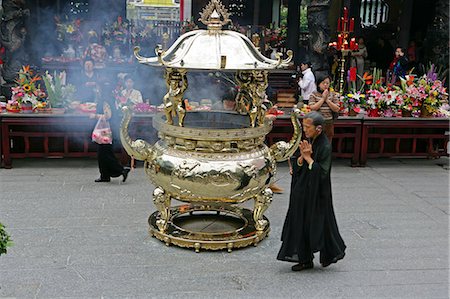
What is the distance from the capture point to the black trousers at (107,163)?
7992mm

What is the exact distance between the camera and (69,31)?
49.0ft

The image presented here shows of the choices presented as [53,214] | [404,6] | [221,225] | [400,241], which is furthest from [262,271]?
[404,6]

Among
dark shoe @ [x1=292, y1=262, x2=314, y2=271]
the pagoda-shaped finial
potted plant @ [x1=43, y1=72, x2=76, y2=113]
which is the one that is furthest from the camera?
potted plant @ [x1=43, y1=72, x2=76, y2=113]

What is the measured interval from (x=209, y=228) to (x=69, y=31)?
10.2m

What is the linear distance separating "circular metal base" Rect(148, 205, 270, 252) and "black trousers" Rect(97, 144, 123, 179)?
1.66 m

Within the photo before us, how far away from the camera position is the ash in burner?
6955mm

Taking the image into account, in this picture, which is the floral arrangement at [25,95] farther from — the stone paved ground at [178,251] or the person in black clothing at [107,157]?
the person in black clothing at [107,157]

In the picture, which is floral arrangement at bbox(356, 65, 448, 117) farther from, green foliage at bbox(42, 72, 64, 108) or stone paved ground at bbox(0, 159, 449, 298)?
green foliage at bbox(42, 72, 64, 108)

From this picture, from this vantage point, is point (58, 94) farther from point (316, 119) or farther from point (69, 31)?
point (69, 31)

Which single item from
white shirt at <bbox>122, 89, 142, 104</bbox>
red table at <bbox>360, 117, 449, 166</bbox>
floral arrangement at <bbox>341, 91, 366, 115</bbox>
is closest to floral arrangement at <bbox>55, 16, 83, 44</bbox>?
white shirt at <bbox>122, 89, 142, 104</bbox>

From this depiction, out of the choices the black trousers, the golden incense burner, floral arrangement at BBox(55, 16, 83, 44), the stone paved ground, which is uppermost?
floral arrangement at BBox(55, 16, 83, 44)

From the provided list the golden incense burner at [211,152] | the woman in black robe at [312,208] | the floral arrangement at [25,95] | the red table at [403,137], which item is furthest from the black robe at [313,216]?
the floral arrangement at [25,95]

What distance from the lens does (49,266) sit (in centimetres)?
527

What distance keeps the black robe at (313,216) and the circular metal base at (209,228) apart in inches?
28.6
